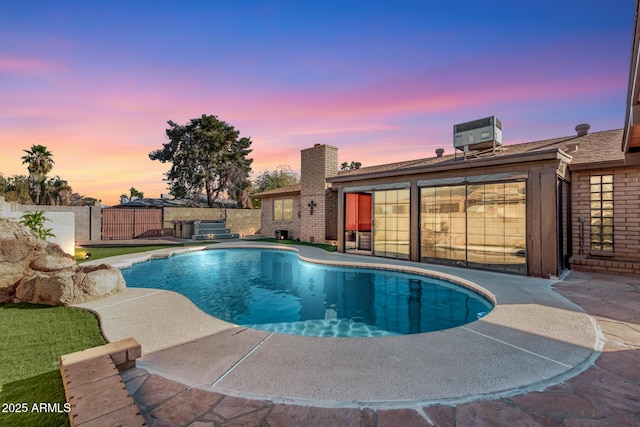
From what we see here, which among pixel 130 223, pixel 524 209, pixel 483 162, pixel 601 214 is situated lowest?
pixel 130 223

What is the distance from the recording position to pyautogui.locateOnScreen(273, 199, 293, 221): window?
17.9 meters

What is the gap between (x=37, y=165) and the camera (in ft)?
87.2

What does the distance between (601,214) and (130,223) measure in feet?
74.1

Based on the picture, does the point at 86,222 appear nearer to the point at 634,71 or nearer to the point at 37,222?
the point at 37,222

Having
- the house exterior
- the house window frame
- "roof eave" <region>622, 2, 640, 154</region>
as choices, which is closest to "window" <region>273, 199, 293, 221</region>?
the house exterior

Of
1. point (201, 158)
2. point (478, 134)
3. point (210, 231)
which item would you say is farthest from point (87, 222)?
point (478, 134)

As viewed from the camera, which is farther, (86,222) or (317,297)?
(86,222)

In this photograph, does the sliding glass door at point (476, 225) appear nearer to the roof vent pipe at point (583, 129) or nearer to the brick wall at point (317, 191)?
the roof vent pipe at point (583, 129)

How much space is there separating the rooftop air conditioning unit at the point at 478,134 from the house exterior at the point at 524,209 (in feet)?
1.17

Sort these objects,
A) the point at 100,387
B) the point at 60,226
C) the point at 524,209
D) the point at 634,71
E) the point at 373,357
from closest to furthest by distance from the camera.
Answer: the point at 100,387 < the point at 373,357 < the point at 634,71 < the point at 524,209 < the point at 60,226

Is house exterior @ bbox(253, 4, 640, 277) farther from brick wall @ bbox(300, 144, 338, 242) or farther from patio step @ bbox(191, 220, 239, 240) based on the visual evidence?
patio step @ bbox(191, 220, 239, 240)

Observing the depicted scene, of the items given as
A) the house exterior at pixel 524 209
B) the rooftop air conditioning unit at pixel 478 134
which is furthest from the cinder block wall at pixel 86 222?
the rooftop air conditioning unit at pixel 478 134

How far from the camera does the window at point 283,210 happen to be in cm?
1789

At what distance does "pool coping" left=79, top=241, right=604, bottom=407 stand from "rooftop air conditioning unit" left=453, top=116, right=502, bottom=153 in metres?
6.57
